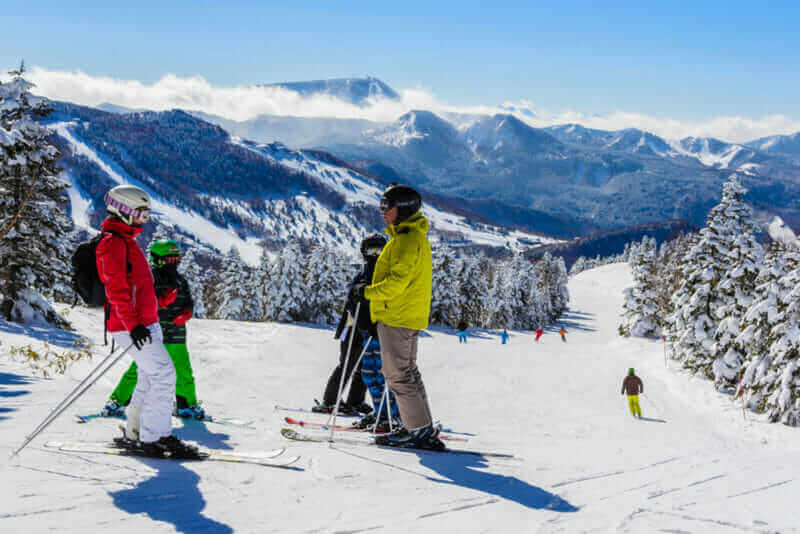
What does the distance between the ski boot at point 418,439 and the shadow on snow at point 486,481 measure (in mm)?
96

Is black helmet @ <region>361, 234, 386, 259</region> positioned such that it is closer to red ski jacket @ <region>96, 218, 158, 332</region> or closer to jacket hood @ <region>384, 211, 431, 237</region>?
jacket hood @ <region>384, 211, 431, 237</region>

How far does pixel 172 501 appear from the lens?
3.32m

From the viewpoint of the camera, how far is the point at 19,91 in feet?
53.1

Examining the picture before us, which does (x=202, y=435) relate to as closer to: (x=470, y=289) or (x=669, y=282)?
(x=470, y=289)

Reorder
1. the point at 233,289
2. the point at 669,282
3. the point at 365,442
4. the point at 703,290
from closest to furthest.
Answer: the point at 365,442, the point at 703,290, the point at 233,289, the point at 669,282

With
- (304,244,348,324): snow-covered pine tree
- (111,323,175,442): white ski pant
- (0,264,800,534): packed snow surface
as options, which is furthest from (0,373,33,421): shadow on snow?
(304,244,348,324): snow-covered pine tree

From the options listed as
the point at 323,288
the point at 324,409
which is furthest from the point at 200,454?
the point at 323,288

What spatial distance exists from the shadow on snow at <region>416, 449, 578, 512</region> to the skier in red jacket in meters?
2.18

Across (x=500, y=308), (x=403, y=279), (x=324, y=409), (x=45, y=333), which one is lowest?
(x=500, y=308)

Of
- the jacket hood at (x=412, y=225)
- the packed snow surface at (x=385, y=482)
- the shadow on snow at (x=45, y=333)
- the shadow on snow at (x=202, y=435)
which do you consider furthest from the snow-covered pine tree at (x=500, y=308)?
the jacket hood at (x=412, y=225)

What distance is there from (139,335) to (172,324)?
7.71 ft

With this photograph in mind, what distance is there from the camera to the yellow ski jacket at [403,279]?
448 centimetres

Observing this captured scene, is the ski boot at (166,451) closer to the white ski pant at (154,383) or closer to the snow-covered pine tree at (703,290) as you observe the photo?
the white ski pant at (154,383)

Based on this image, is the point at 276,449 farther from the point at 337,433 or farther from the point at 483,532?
the point at 483,532
